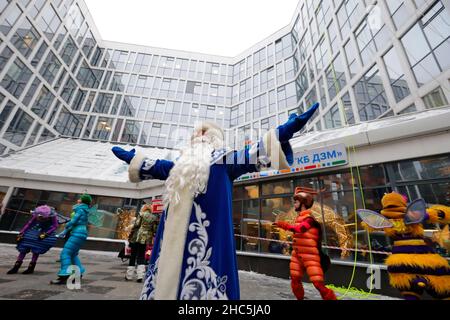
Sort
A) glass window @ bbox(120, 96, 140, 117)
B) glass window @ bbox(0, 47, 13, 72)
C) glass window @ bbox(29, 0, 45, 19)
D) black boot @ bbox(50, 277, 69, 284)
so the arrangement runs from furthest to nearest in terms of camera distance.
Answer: glass window @ bbox(120, 96, 140, 117), glass window @ bbox(29, 0, 45, 19), glass window @ bbox(0, 47, 13, 72), black boot @ bbox(50, 277, 69, 284)

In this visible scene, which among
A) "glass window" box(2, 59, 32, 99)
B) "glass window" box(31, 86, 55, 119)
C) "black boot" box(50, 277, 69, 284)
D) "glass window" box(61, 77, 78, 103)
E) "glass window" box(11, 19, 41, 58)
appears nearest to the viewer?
"black boot" box(50, 277, 69, 284)

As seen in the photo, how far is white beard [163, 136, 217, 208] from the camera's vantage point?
1.68 metres

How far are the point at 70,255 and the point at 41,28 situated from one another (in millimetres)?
25264

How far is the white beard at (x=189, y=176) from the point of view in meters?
1.68

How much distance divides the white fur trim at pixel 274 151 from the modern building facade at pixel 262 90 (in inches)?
160

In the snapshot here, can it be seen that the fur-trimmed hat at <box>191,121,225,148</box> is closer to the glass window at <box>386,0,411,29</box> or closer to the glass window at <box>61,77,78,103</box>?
the glass window at <box>386,0,411,29</box>

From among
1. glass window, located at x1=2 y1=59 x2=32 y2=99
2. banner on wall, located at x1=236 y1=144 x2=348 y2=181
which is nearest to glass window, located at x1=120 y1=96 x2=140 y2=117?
glass window, located at x1=2 y1=59 x2=32 y2=99

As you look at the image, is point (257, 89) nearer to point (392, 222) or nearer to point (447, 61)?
point (447, 61)

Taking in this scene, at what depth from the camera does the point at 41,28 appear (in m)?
19.7

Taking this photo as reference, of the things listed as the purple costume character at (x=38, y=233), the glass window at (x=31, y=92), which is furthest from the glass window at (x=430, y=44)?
the glass window at (x=31, y=92)

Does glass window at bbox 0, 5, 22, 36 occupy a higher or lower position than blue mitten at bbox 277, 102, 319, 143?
higher

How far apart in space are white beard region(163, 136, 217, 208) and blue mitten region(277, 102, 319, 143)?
2.05 feet

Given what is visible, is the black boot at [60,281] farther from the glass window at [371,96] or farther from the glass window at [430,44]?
the glass window at [371,96]

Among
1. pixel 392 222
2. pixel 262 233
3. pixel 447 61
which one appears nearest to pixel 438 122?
pixel 392 222
